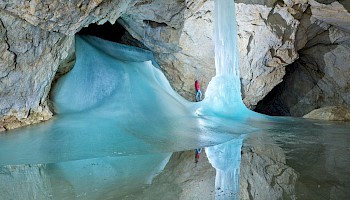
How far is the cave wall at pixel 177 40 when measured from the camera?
12.8 feet

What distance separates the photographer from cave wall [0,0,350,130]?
391 centimetres

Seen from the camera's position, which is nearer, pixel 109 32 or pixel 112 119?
pixel 112 119

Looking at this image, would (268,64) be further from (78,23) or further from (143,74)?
(78,23)

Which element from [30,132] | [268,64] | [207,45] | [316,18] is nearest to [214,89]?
[207,45]

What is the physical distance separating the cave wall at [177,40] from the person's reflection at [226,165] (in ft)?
7.65

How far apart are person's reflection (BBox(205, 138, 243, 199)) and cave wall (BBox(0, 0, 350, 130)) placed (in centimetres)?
233

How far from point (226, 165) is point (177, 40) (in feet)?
14.9

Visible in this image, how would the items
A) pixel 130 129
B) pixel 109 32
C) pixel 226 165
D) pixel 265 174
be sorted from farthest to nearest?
pixel 109 32
pixel 130 129
pixel 226 165
pixel 265 174

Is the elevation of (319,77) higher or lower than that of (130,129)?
higher

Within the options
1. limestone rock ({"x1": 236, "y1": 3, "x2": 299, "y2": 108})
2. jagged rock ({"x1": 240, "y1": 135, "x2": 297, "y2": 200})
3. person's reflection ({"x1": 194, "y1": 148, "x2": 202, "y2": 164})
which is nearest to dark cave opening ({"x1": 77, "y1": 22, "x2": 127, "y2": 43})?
limestone rock ({"x1": 236, "y1": 3, "x2": 299, "y2": 108})

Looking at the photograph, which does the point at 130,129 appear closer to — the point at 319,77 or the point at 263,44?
the point at 263,44

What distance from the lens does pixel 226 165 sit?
2389 millimetres

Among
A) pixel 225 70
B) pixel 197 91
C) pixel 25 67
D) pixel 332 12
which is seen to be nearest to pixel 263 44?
pixel 225 70

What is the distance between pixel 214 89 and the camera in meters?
6.34
